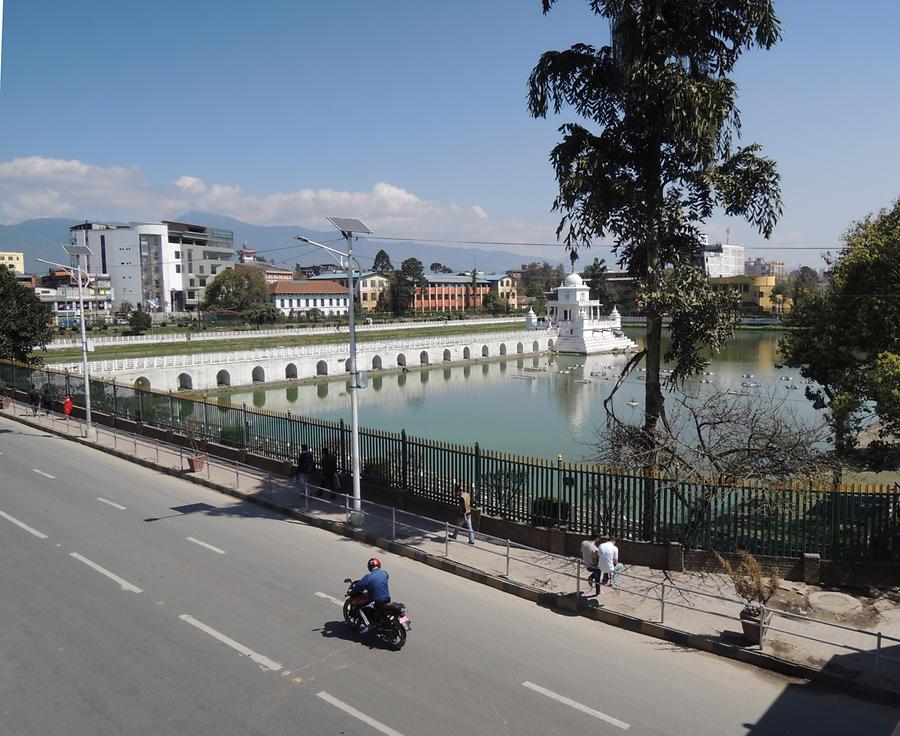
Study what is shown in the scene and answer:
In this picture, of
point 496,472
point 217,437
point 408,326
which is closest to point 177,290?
point 408,326

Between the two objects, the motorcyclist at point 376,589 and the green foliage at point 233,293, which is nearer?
the motorcyclist at point 376,589

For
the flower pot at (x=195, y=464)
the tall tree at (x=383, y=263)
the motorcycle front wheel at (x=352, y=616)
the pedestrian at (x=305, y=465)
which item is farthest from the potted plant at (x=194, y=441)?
the tall tree at (x=383, y=263)

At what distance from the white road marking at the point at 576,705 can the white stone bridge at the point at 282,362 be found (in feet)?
133

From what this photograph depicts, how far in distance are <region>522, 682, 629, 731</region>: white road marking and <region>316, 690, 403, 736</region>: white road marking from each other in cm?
201

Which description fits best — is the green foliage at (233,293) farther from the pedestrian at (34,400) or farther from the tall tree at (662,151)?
the tall tree at (662,151)

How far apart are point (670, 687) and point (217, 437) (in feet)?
64.0

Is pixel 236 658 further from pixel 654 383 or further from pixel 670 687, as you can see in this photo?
pixel 654 383

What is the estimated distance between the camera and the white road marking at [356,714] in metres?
8.10

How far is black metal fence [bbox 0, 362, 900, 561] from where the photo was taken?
13.1m

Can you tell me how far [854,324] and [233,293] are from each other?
99038mm

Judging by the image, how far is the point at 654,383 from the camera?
51.1ft

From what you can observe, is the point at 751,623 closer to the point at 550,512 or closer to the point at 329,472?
the point at 550,512

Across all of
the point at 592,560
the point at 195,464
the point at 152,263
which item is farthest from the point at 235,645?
the point at 152,263

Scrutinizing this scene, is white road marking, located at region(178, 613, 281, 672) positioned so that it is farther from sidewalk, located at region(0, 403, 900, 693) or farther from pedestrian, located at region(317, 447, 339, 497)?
pedestrian, located at region(317, 447, 339, 497)
